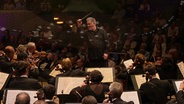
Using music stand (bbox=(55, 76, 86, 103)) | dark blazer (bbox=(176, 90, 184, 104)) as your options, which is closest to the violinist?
music stand (bbox=(55, 76, 86, 103))

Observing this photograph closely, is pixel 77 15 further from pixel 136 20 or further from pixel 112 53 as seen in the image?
pixel 112 53

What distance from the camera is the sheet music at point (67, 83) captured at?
8.09m

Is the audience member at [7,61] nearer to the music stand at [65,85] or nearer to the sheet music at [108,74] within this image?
the music stand at [65,85]

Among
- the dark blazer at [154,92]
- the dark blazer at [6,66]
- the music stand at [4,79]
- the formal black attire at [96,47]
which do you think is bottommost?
the dark blazer at [154,92]

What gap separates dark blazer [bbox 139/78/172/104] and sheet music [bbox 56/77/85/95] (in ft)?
3.90

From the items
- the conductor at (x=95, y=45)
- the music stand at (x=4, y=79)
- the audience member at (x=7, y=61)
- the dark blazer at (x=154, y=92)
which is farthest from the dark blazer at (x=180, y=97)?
the audience member at (x=7, y=61)

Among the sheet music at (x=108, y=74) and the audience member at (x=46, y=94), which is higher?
the sheet music at (x=108, y=74)

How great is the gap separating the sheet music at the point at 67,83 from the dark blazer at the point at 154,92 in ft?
3.90

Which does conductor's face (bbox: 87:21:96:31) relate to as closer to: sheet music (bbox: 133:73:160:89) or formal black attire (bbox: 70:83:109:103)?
sheet music (bbox: 133:73:160:89)

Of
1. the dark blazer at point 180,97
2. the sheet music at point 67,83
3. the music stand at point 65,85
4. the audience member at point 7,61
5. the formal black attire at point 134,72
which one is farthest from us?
the formal black attire at point 134,72

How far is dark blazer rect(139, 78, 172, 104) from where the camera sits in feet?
27.3

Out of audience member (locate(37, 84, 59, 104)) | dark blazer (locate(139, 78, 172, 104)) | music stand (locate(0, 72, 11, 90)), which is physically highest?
music stand (locate(0, 72, 11, 90))

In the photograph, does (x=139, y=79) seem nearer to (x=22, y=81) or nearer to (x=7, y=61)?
(x=22, y=81)

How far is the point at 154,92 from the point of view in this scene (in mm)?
8359
